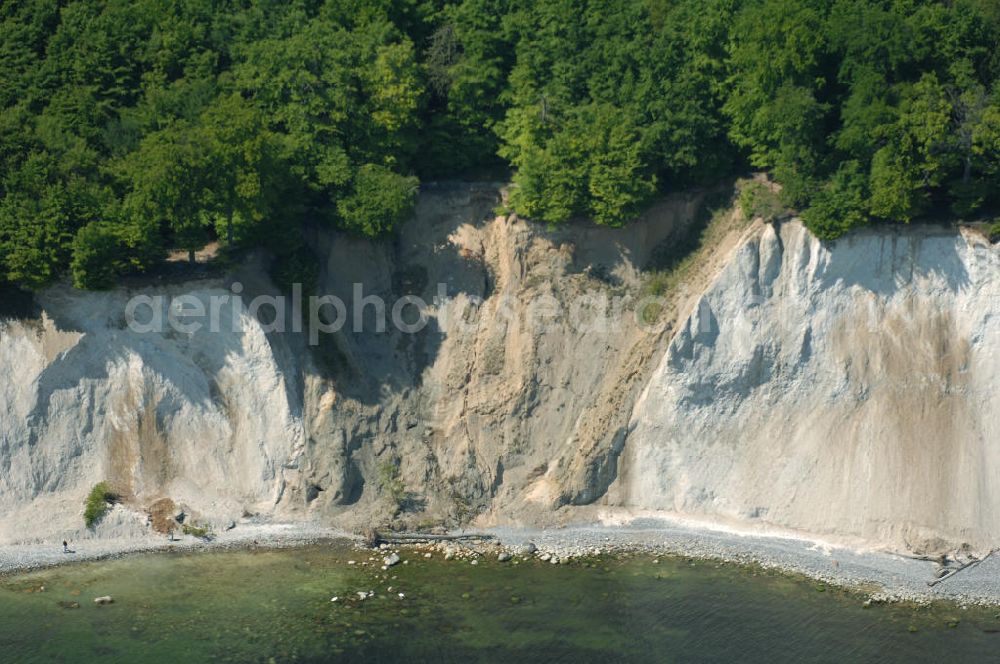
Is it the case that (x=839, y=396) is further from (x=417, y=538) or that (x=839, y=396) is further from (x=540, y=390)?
(x=417, y=538)

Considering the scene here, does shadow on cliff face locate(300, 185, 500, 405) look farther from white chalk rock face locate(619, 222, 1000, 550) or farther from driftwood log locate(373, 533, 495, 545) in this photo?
white chalk rock face locate(619, 222, 1000, 550)

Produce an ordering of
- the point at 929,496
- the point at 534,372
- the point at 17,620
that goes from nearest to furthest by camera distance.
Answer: the point at 17,620
the point at 929,496
the point at 534,372

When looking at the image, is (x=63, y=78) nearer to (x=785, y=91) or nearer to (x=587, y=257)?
(x=587, y=257)

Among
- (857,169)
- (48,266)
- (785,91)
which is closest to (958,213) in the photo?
(857,169)

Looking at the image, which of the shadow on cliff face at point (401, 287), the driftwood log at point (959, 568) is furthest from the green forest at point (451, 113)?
the driftwood log at point (959, 568)

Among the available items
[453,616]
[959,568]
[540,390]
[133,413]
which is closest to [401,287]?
[540,390]

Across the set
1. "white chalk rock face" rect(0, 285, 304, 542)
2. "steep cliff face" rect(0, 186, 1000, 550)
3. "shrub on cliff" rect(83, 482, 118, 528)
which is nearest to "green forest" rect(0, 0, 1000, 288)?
"steep cliff face" rect(0, 186, 1000, 550)
